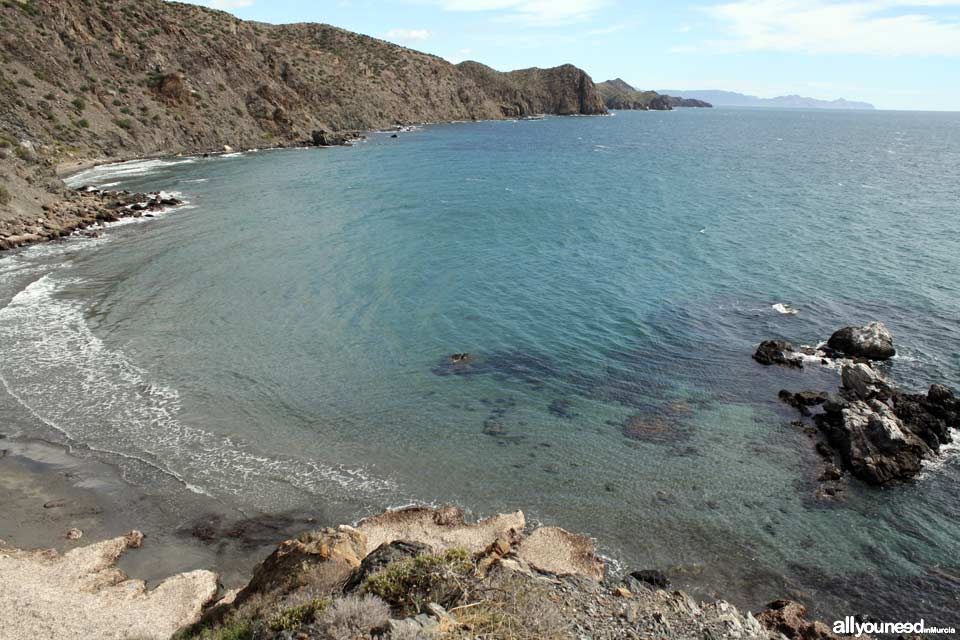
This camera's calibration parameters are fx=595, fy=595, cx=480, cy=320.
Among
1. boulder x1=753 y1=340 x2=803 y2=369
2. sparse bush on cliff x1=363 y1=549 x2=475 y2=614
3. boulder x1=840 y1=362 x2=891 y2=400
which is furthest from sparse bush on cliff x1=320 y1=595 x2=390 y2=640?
boulder x1=753 y1=340 x2=803 y2=369

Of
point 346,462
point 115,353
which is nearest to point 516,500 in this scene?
point 346,462

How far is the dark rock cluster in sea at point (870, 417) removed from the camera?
76.1ft

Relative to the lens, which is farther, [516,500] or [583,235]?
[583,235]

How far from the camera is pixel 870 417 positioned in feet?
81.3

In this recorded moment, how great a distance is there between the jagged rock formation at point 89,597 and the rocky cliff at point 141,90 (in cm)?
4786

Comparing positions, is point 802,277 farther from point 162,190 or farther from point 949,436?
point 162,190

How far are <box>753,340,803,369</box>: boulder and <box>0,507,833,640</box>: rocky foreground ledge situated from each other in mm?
17603

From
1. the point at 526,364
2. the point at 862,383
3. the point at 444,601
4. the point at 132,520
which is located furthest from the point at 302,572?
the point at 862,383

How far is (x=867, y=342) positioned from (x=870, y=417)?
361 inches

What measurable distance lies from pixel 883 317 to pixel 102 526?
4242 centimetres

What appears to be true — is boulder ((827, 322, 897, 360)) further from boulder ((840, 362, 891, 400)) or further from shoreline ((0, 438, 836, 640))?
shoreline ((0, 438, 836, 640))

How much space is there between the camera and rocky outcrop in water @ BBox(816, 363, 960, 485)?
23.2 meters

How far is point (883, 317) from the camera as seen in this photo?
3744 centimetres

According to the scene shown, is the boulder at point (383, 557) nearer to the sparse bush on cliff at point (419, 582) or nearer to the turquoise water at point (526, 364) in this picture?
the sparse bush on cliff at point (419, 582)
